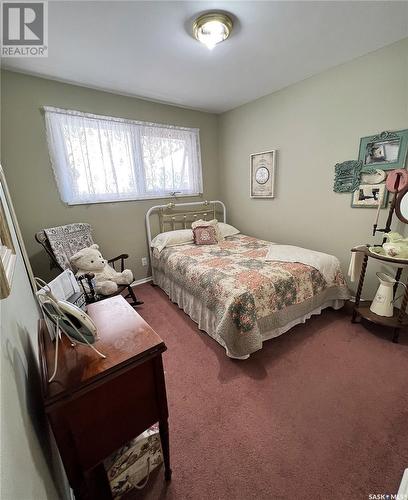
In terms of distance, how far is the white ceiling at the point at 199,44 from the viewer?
149 cm

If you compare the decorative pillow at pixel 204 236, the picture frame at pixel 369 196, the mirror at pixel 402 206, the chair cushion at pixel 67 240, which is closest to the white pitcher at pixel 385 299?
the mirror at pixel 402 206

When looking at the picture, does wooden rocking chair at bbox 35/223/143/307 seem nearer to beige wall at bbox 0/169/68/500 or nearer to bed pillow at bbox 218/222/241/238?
beige wall at bbox 0/169/68/500

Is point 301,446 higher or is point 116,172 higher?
point 116,172

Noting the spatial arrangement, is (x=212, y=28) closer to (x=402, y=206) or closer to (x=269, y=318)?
(x=402, y=206)

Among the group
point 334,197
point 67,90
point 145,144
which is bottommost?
point 334,197

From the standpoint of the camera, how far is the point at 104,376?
73 centimetres

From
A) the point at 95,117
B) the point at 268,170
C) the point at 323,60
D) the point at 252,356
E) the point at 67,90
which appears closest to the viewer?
the point at 252,356

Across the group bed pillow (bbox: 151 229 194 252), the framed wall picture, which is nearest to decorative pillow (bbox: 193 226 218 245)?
bed pillow (bbox: 151 229 194 252)

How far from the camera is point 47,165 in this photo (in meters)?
2.41

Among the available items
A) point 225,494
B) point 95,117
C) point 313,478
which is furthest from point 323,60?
point 225,494

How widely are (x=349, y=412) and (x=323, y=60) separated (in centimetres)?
299

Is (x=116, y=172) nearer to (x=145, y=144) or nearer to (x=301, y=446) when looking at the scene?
(x=145, y=144)

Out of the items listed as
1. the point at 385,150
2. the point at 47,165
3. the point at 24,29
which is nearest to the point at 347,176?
the point at 385,150

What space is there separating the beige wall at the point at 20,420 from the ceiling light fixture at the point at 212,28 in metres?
2.09
